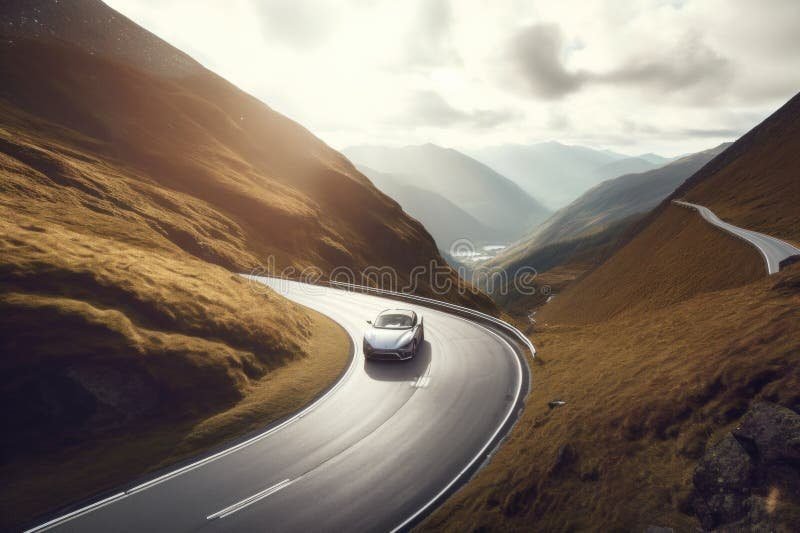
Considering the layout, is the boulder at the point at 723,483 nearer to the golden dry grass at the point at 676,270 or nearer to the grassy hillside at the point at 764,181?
the golden dry grass at the point at 676,270

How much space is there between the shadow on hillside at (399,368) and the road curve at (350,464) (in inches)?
3.6

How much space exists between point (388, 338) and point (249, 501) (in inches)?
369

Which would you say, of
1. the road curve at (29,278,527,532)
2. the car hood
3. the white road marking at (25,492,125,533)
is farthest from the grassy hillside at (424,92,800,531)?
the white road marking at (25,492,125,533)

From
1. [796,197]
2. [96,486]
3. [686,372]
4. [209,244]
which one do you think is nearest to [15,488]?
[96,486]

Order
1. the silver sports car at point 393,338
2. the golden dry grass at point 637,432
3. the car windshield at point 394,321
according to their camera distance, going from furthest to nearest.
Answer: the car windshield at point 394,321, the silver sports car at point 393,338, the golden dry grass at point 637,432

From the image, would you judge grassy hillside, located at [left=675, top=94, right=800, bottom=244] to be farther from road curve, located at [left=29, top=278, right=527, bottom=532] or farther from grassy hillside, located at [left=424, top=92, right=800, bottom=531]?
road curve, located at [left=29, top=278, right=527, bottom=532]

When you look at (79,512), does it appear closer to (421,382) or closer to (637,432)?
(421,382)

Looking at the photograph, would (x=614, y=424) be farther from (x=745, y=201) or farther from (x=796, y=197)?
(x=745, y=201)

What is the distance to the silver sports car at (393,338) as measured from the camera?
17.6 m

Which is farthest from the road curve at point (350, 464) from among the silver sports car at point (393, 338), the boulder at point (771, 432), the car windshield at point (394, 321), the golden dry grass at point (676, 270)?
the golden dry grass at point (676, 270)

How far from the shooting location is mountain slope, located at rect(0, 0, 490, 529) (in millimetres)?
11562

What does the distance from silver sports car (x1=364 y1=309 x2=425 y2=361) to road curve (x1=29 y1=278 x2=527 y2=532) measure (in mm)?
734

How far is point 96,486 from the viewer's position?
10.0 metres

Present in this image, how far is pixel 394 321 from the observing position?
19391 millimetres
